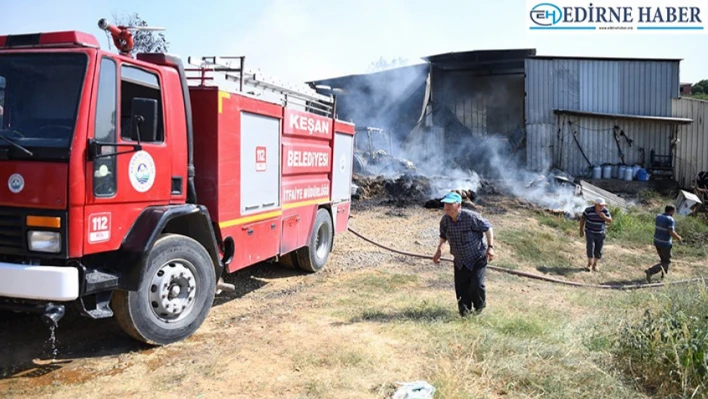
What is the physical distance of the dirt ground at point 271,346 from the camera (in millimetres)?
4109

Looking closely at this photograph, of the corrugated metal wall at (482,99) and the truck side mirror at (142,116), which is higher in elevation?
the corrugated metal wall at (482,99)

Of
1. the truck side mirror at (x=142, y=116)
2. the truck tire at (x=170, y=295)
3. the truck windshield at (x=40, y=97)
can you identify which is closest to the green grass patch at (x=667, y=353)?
the truck tire at (x=170, y=295)

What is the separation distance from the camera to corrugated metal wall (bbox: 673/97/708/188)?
74.9 feet

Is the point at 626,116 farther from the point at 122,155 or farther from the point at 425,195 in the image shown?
the point at 122,155

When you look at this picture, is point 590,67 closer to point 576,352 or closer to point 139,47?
point 139,47

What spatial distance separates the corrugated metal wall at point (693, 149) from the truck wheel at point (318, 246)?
19514 mm

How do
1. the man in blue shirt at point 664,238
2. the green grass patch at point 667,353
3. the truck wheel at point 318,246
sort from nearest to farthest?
1. the green grass patch at point 667,353
2. the truck wheel at point 318,246
3. the man in blue shirt at point 664,238

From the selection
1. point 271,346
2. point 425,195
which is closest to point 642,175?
point 425,195

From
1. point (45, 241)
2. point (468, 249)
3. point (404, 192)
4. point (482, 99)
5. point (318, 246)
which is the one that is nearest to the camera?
point (45, 241)

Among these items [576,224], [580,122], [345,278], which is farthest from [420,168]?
[345,278]

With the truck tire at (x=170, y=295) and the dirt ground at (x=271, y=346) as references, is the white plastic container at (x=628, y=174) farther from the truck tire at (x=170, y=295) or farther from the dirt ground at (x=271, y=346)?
the truck tire at (x=170, y=295)

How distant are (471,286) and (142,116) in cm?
382

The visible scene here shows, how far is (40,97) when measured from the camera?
4.31 metres

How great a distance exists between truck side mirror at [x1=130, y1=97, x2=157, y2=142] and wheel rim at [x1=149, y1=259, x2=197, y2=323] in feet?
3.88
